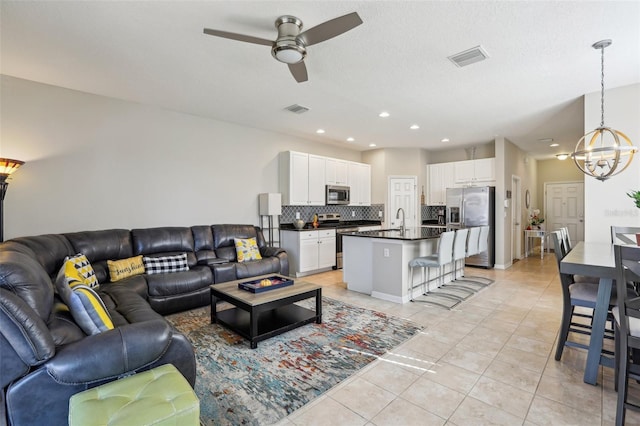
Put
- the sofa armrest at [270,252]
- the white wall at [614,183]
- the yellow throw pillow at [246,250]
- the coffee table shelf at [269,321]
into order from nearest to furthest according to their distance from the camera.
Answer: the coffee table shelf at [269,321], the white wall at [614,183], the yellow throw pillow at [246,250], the sofa armrest at [270,252]

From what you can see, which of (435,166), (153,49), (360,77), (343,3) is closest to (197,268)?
(153,49)

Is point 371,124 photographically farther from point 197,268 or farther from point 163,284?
point 163,284

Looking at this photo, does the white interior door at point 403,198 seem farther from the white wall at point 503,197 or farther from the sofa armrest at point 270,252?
the sofa armrest at point 270,252

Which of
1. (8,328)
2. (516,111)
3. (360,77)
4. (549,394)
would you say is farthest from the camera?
(516,111)

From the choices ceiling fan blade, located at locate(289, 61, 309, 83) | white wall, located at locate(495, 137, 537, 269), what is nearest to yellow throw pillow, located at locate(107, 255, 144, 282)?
ceiling fan blade, located at locate(289, 61, 309, 83)

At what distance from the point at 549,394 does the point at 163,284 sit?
12.4ft

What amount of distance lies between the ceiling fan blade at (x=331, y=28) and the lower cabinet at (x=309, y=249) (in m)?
3.85

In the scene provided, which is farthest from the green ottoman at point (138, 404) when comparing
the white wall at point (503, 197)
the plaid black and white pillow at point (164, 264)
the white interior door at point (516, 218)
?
the white interior door at point (516, 218)

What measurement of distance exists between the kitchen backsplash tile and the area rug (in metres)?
2.95

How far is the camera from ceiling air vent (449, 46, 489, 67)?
9.20 ft

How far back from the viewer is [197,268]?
4.09m

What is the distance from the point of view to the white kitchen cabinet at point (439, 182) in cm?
744

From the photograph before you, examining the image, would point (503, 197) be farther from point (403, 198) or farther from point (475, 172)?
point (403, 198)

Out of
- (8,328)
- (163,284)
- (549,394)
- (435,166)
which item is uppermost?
(435,166)
